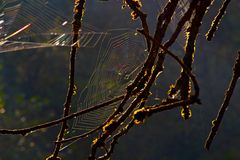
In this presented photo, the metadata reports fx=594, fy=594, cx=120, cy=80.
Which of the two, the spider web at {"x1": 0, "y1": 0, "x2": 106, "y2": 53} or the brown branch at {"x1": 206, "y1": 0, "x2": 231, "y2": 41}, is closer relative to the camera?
the brown branch at {"x1": 206, "y1": 0, "x2": 231, "y2": 41}

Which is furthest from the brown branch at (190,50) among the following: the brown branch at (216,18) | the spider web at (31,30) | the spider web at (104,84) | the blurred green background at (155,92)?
the blurred green background at (155,92)

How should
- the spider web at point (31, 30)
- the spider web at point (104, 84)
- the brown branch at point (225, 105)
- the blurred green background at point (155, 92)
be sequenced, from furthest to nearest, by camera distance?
1. the blurred green background at point (155, 92)
2. the spider web at point (104, 84)
3. the spider web at point (31, 30)
4. the brown branch at point (225, 105)

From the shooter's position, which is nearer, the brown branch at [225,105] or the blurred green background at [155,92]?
the brown branch at [225,105]

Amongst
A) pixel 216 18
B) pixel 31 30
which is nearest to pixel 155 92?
pixel 31 30

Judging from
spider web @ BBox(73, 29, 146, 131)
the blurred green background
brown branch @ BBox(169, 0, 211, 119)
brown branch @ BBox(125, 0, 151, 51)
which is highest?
brown branch @ BBox(125, 0, 151, 51)

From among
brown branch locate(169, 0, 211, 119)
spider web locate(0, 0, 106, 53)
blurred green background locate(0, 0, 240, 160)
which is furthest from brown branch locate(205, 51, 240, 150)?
blurred green background locate(0, 0, 240, 160)

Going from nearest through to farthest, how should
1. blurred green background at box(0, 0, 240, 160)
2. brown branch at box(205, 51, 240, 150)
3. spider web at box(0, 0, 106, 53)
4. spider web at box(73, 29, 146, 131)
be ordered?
brown branch at box(205, 51, 240, 150) → spider web at box(0, 0, 106, 53) → spider web at box(73, 29, 146, 131) → blurred green background at box(0, 0, 240, 160)

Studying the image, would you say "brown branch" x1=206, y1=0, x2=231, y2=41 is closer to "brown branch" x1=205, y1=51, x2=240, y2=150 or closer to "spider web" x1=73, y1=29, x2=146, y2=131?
"brown branch" x1=205, y1=51, x2=240, y2=150

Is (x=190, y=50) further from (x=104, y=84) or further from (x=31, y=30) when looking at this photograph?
(x=104, y=84)

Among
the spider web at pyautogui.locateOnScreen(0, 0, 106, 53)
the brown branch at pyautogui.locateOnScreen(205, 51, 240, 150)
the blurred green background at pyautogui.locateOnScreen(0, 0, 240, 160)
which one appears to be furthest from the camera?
the blurred green background at pyautogui.locateOnScreen(0, 0, 240, 160)

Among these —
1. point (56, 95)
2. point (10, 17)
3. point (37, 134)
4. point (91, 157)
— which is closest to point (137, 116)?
point (91, 157)

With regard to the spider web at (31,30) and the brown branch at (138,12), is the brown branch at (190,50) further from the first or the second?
the spider web at (31,30)

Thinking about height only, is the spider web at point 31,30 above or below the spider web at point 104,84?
above
